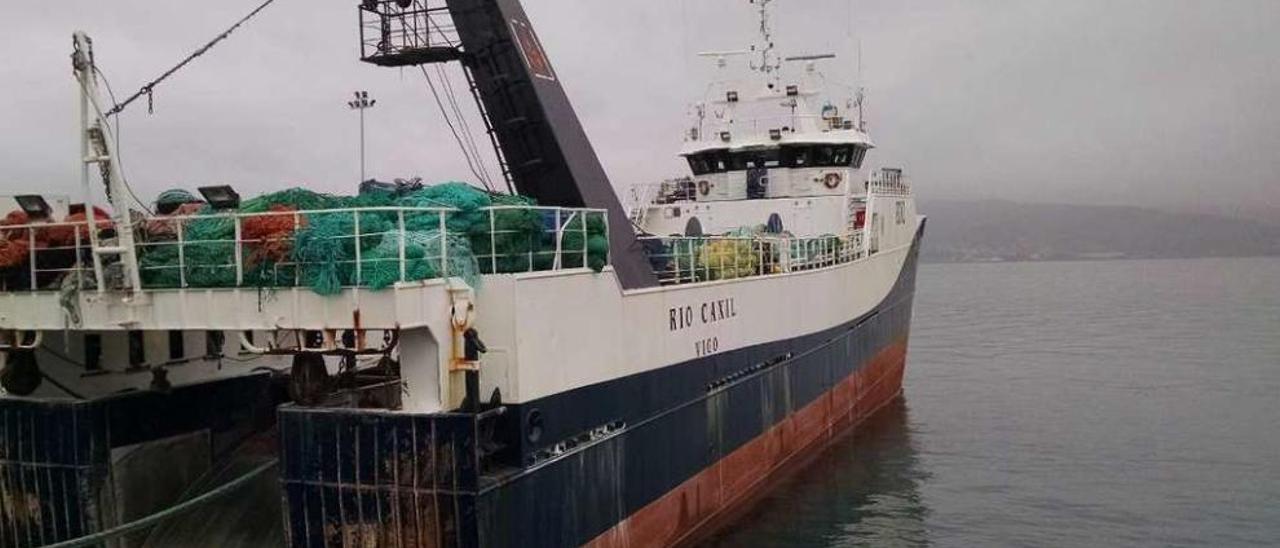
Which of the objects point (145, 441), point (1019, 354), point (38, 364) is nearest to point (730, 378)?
point (145, 441)

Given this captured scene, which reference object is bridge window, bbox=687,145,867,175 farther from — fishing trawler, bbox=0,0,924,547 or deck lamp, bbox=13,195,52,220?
deck lamp, bbox=13,195,52,220

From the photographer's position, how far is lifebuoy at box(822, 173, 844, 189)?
953 inches

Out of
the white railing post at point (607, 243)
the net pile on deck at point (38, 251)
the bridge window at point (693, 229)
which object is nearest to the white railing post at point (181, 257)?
the net pile on deck at point (38, 251)

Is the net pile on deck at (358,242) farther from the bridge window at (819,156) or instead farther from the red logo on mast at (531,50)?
the bridge window at (819,156)

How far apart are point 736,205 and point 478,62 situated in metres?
13.1

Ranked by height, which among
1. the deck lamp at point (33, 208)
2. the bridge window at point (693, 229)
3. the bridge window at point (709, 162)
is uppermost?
the bridge window at point (709, 162)

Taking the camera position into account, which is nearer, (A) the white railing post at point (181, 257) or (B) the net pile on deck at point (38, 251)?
(A) the white railing post at point (181, 257)

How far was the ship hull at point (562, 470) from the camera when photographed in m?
8.52

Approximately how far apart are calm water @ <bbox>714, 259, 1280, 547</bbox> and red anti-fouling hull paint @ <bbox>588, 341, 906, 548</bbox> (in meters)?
0.42

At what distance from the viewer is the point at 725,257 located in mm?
15086

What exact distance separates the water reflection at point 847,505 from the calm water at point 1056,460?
0.13 ft

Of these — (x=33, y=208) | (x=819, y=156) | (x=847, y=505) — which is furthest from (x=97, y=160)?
(x=819, y=156)

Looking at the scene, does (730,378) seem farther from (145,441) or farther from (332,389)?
(145,441)

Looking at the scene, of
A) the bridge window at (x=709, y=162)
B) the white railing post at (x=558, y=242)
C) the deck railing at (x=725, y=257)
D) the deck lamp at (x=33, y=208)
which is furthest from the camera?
the bridge window at (x=709, y=162)
